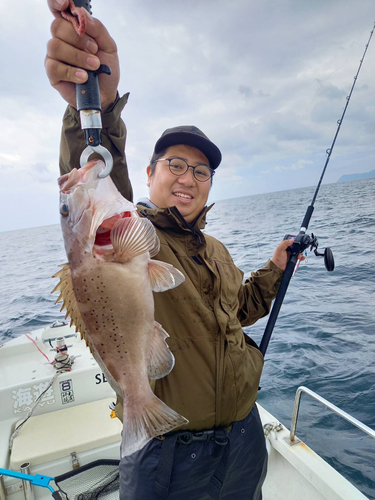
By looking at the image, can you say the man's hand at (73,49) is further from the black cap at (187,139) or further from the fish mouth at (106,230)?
the black cap at (187,139)

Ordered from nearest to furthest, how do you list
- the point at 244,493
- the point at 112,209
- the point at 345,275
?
the point at 112,209 < the point at 244,493 < the point at 345,275

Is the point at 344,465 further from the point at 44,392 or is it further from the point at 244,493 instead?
the point at 44,392

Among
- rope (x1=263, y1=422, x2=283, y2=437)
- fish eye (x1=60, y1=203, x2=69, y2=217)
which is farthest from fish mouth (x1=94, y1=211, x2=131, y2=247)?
rope (x1=263, y1=422, x2=283, y2=437)

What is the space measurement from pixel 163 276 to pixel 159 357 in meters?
0.36

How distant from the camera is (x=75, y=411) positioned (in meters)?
3.74

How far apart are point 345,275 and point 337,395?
661cm

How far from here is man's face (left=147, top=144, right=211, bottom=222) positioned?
228cm

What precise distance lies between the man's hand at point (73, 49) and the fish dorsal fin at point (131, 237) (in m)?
0.58

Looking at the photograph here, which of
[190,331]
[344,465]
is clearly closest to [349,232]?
[344,465]

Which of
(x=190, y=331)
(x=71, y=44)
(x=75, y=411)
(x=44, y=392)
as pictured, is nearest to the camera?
(x=71, y=44)

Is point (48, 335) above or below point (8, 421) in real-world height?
above

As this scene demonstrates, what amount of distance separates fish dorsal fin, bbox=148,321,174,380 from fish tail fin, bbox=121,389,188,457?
11 cm

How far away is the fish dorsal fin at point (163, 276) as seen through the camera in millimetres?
1388

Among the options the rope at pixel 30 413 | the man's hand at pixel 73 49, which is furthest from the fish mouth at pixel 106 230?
the rope at pixel 30 413
